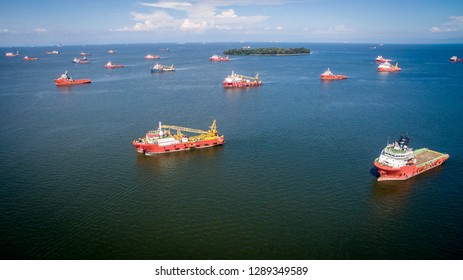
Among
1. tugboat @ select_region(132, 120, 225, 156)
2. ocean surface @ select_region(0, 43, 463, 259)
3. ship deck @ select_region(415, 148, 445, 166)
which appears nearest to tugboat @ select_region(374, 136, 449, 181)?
ship deck @ select_region(415, 148, 445, 166)

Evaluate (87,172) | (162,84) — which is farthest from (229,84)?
(87,172)

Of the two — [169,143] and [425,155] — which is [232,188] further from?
[425,155]

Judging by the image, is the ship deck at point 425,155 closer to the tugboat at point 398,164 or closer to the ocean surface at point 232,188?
the tugboat at point 398,164

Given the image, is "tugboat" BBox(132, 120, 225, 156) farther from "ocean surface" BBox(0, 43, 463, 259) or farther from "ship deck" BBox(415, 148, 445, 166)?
"ship deck" BBox(415, 148, 445, 166)

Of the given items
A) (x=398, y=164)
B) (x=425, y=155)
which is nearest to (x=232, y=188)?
(x=398, y=164)

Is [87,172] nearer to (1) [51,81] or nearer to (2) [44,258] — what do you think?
(2) [44,258]

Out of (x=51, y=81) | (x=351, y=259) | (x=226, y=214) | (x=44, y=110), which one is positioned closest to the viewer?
(x=351, y=259)
